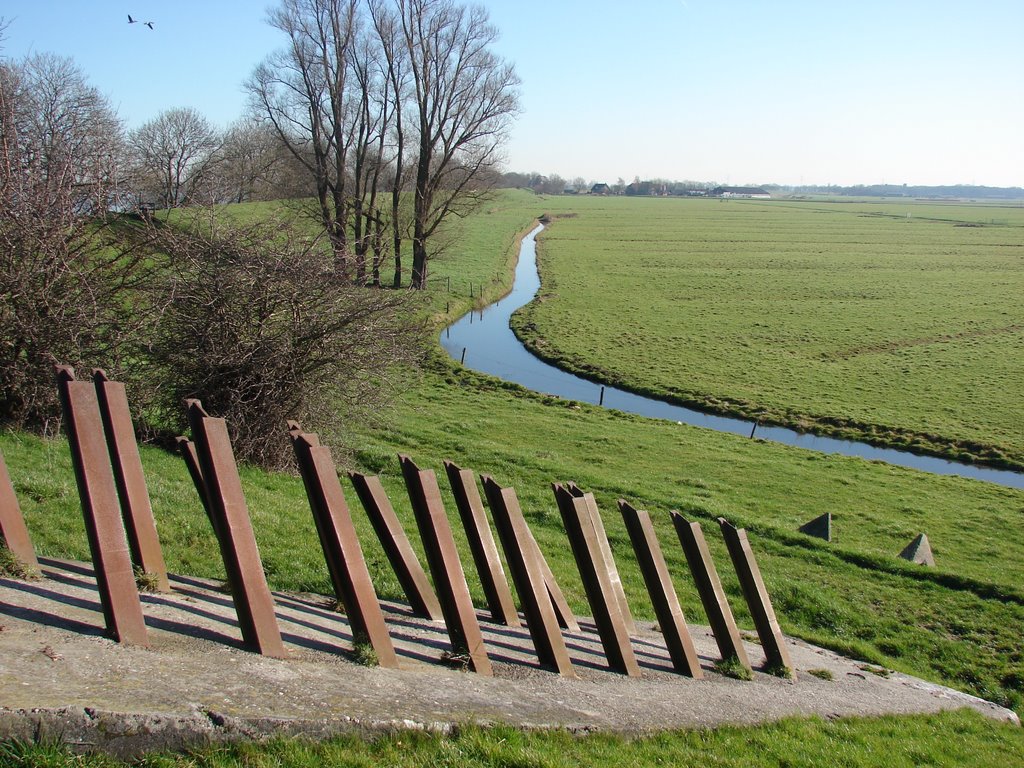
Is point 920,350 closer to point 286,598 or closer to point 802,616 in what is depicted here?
point 802,616

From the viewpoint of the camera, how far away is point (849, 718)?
6.09 meters

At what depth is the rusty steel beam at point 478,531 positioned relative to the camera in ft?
17.9

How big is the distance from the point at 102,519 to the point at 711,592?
4.41 metres

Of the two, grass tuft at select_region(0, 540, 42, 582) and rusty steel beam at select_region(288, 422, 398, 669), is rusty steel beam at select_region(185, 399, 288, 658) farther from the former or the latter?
grass tuft at select_region(0, 540, 42, 582)

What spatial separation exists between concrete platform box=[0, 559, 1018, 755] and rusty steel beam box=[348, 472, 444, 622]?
0.15 m

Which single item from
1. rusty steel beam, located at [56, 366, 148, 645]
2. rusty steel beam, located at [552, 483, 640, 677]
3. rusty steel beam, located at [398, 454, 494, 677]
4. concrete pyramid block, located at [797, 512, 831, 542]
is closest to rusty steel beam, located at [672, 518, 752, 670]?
rusty steel beam, located at [552, 483, 640, 677]

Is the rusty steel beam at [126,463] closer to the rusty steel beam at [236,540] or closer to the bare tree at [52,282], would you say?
the rusty steel beam at [236,540]

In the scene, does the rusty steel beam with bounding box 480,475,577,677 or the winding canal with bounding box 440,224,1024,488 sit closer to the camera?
the rusty steel beam with bounding box 480,475,577,677

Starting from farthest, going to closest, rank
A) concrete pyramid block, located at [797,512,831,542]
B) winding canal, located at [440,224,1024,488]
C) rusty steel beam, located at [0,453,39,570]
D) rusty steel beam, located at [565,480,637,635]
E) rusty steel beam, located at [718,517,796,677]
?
winding canal, located at [440,224,1024,488] < concrete pyramid block, located at [797,512,831,542] < rusty steel beam, located at [718,517,796,677] < rusty steel beam, located at [565,480,637,635] < rusty steel beam, located at [0,453,39,570]

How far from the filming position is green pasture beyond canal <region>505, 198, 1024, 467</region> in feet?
98.2

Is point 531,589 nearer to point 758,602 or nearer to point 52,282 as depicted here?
point 758,602

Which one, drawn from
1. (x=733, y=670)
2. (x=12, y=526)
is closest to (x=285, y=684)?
(x=12, y=526)

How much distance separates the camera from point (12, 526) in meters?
4.59

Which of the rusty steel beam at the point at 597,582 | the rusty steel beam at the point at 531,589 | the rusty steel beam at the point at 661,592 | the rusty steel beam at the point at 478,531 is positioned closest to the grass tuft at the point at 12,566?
the rusty steel beam at the point at 478,531
